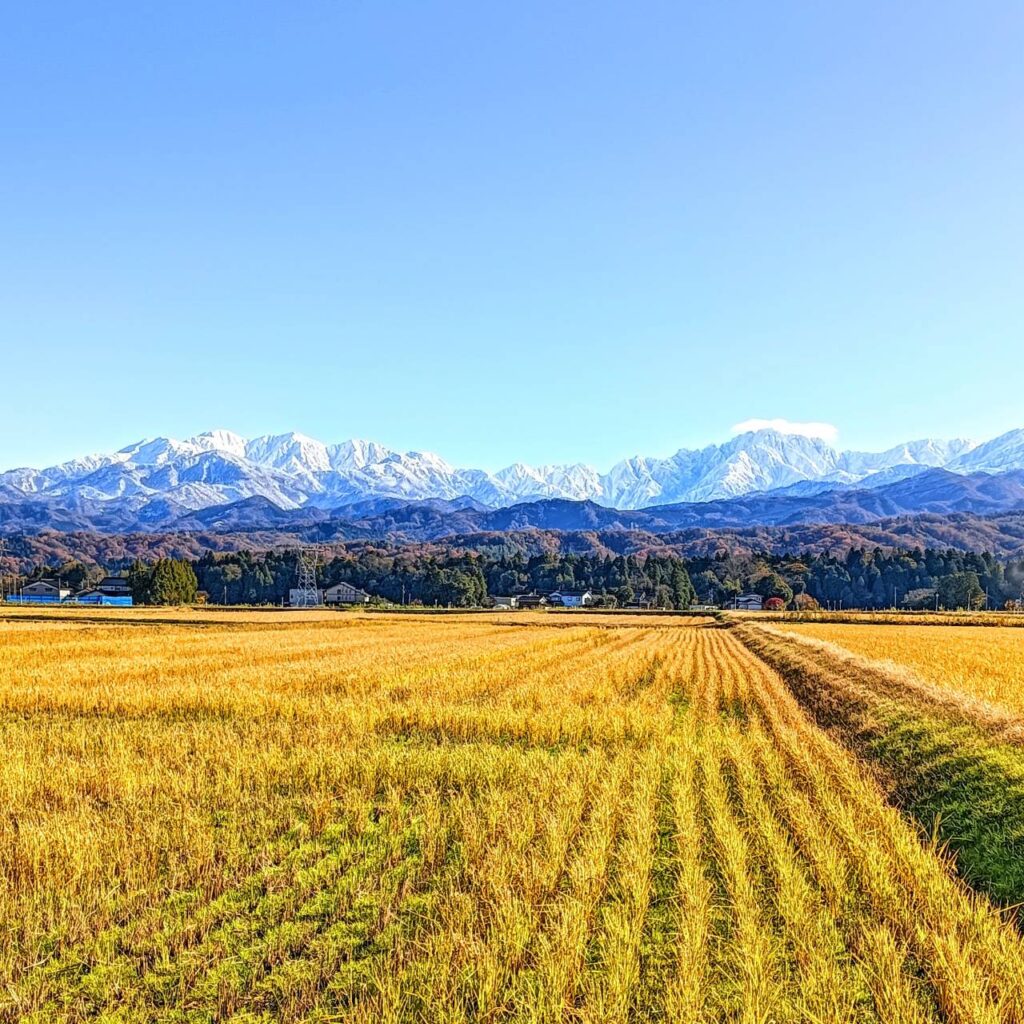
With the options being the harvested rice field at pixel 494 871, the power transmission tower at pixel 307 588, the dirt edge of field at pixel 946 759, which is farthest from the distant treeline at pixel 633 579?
the harvested rice field at pixel 494 871

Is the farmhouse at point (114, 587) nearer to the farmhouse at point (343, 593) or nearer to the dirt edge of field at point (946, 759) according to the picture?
the farmhouse at point (343, 593)

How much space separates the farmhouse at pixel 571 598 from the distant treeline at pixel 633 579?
2.43 metres

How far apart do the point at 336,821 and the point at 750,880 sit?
4.96 m

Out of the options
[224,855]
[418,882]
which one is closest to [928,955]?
[418,882]

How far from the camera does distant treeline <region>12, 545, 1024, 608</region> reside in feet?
456

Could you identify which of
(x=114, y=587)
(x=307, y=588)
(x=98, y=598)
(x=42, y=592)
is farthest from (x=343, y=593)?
(x=42, y=592)

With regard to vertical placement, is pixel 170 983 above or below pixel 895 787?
above

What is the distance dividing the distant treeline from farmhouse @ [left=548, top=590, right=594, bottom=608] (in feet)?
7.96

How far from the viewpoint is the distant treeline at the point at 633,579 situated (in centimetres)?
13912

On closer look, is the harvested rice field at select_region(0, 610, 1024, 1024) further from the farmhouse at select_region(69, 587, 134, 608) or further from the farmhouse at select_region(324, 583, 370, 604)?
the farmhouse at select_region(324, 583, 370, 604)

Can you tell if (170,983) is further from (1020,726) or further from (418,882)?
(1020,726)

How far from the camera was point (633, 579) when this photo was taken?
177m

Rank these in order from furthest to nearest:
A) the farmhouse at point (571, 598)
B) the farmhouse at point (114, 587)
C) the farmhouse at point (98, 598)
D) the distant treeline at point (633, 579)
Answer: the farmhouse at point (571, 598), the farmhouse at point (114, 587), the farmhouse at point (98, 598), the distant treeline at point (633, 579)

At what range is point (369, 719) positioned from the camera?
15.6 meters
